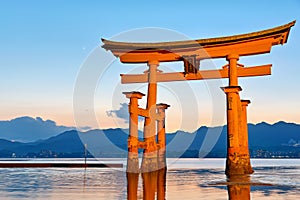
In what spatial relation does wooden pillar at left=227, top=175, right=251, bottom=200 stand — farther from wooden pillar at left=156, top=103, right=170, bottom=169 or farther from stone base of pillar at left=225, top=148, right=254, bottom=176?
wooden pillar at left=156, top=103, right=170, bottom=169

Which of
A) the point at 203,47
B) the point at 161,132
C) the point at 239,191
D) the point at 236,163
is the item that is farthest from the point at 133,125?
the point at 239,191

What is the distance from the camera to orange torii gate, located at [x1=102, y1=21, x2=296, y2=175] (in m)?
14.6

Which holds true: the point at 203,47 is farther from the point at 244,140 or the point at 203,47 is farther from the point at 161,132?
the point at 161,132

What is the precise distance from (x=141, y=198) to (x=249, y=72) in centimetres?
864

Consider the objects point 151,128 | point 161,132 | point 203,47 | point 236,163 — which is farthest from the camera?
point 161,132

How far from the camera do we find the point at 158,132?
18.4 metres

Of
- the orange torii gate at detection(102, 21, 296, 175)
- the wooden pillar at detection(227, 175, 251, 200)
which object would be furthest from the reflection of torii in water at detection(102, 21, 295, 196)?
the wooden pillar at detection(227, 175, 251, 200)

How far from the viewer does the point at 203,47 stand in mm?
15430

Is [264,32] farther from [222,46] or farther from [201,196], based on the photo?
[201,196]

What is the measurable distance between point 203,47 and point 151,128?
13.7 feet

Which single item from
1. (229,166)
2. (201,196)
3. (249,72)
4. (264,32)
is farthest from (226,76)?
(201,196)

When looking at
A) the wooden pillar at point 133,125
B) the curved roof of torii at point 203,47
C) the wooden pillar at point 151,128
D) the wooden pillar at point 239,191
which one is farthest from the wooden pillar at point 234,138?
the wooden pillar at point 133,125

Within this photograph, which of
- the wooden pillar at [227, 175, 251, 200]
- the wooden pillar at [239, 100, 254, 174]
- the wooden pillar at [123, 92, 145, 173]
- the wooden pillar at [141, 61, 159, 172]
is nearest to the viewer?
the wooden pillar at [227, 175, 251, 200]

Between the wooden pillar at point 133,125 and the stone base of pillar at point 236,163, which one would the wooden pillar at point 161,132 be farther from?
the stone base of pillar at point 236,163
